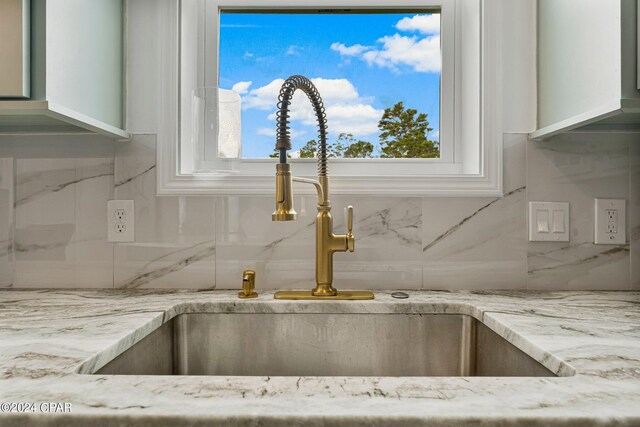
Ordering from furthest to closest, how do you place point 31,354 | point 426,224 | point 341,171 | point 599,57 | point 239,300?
point 341,171 < point 426,224 < point 239,300 < point 599,57 < point 31,354

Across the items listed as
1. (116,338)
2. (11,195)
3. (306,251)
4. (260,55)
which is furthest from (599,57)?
(11,195)

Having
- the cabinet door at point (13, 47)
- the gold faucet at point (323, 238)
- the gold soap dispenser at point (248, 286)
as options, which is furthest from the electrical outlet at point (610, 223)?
the cabinet door at point (13, 47)

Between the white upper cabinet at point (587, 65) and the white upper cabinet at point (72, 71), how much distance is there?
3.61 ft

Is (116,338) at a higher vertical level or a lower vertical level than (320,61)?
lower

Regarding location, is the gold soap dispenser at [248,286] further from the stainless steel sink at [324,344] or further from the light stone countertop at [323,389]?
the light stone countertop at [323,389]

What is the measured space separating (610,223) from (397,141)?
24.8 inches

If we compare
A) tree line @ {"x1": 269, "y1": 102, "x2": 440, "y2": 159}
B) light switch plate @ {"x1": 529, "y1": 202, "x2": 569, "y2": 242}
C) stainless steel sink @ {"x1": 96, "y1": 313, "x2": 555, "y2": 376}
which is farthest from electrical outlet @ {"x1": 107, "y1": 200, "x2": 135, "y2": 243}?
light switch plate @ {"x1": 529, "y1": 202, "x2": 569, "y2": 242}

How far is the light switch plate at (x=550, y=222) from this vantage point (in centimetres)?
120

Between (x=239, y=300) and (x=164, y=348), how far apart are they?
195 millimetres

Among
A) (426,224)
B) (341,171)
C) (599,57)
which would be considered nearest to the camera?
(599,57)

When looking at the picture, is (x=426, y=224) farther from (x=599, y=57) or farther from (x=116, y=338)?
(x=116, y=338)

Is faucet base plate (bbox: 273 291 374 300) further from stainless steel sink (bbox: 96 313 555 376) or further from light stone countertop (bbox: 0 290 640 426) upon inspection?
light stone countertop (bbox: 0 290 640 426)

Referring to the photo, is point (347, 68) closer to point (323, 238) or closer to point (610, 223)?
point (323, 238)

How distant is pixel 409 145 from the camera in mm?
1393
